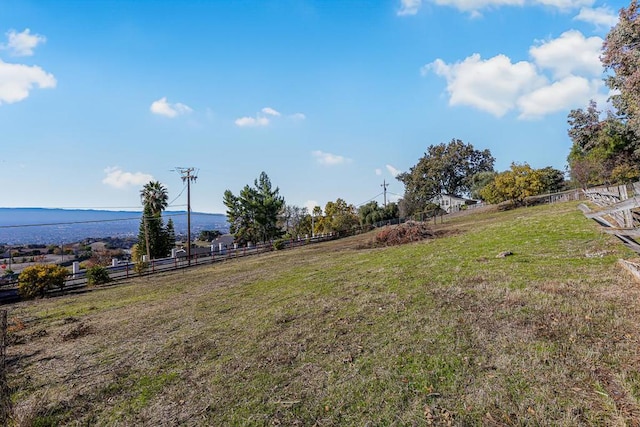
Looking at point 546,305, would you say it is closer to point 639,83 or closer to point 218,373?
point 218,373

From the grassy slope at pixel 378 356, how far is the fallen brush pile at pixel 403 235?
1216 centimetres

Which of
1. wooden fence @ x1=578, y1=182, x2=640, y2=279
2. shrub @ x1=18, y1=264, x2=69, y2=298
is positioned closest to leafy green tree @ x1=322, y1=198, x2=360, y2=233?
shrub @ x1=18, y1=264, x2=69, y2=298

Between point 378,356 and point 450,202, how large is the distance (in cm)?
6702

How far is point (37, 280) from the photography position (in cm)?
1802

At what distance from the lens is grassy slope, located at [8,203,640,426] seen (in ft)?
12.5

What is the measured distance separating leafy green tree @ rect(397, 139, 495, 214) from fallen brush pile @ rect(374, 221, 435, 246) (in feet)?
142

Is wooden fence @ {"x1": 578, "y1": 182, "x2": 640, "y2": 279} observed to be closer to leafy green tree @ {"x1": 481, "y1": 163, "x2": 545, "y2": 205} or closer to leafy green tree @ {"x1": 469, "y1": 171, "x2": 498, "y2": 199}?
leafy green tree @ {"x1": 481, "y1": 163, "x2": 545, "y2": 205}

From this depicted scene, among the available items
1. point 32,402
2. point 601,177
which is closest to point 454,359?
point 32,402

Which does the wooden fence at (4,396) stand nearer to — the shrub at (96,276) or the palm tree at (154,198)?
the shrub at (96,276)

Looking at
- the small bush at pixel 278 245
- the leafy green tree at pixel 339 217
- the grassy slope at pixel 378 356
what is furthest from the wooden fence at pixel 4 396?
the leafy green tree at pixel 339 217

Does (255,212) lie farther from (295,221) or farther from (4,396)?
(4,396)

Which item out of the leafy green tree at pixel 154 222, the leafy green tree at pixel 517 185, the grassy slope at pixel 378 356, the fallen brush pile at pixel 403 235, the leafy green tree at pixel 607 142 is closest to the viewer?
the grassy slope at pixel 378 356

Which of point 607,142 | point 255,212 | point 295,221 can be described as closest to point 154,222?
point 255,212

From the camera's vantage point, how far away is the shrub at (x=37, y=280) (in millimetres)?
17812
